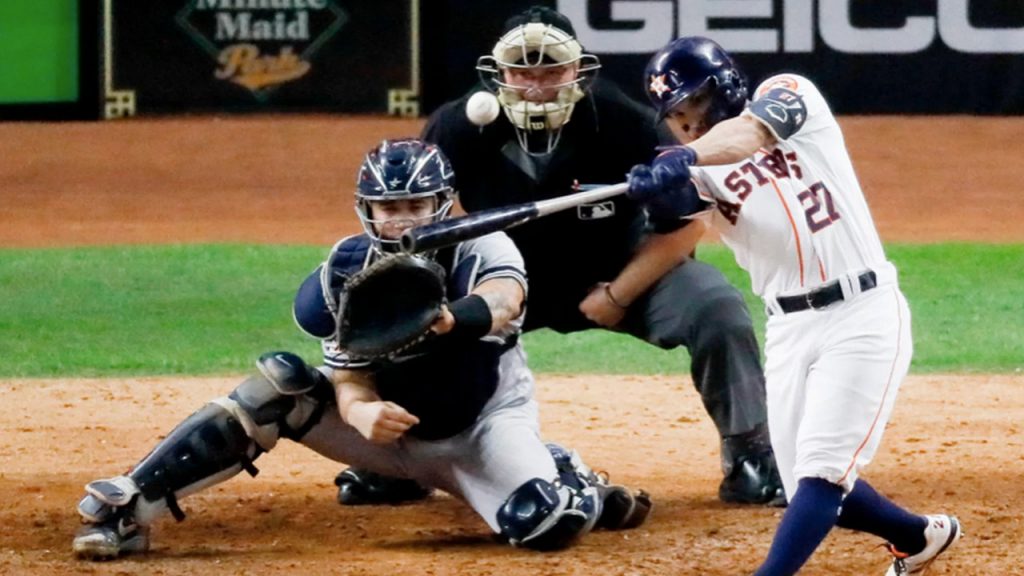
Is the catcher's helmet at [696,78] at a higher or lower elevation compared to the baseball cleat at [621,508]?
higher

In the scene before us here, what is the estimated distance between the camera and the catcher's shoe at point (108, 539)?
5039 mm

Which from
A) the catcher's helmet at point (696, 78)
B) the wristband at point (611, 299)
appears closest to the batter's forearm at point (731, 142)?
the catcher's helmet at point (696, 78)

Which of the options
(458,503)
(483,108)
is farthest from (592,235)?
(458,503)

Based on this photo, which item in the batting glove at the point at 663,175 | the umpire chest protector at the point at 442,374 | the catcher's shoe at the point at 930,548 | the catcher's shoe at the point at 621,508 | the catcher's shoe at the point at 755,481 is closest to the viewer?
the batting glove at the point at 663,175

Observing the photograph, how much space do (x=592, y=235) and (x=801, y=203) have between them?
1.65 metres

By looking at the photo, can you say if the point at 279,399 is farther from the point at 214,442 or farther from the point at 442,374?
the point at 442,374

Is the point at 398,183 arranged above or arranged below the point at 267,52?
above

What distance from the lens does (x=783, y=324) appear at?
4.69 metres

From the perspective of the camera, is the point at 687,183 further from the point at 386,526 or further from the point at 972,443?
the point at 972,443

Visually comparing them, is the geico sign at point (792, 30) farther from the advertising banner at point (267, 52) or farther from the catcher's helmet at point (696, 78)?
the catcher's helmet at point (696, 78)

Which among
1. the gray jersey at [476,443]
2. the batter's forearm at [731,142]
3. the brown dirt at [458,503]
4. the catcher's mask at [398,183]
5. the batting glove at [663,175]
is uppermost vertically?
the batter's forearm at [731,142]

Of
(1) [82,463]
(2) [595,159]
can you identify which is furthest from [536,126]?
(1) [82,463]

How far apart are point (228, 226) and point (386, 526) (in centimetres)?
780

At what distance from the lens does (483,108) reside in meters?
6.01
